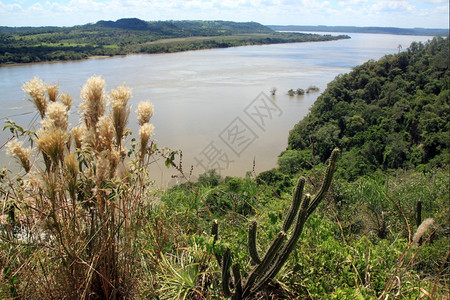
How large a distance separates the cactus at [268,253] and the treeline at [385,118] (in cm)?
779

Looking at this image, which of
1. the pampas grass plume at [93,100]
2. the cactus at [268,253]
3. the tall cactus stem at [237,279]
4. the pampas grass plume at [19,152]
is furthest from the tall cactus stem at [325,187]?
the pampas grass plume at [19,152]

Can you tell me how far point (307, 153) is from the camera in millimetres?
11500

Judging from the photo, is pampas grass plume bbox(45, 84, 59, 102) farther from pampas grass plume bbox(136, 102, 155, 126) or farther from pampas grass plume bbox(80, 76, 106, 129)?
pampas grass plume bbox(136, 102, 155, 126)

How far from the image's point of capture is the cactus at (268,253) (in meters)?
1.12

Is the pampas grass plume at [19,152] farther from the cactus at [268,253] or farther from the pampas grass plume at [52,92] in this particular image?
the cactus at [268,253]

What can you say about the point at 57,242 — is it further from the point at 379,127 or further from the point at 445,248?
the point at 379,127

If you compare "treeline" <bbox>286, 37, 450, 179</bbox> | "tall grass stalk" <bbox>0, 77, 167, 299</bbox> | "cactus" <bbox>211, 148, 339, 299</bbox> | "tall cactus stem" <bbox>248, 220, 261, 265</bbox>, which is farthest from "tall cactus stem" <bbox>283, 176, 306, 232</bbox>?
"treeline" <bbox>286, 37, 450, 179</bbox>

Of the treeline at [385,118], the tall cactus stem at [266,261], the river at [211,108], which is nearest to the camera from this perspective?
the tall cactus stem at [266,261]

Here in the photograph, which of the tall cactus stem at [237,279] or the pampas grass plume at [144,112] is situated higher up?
the pampas grass plume at [144,112]

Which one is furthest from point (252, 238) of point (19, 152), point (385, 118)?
point (385, 118)

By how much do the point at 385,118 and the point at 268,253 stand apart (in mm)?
16432

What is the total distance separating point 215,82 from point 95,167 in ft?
60.3

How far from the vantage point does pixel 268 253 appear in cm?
113

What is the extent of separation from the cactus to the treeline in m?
7.79
